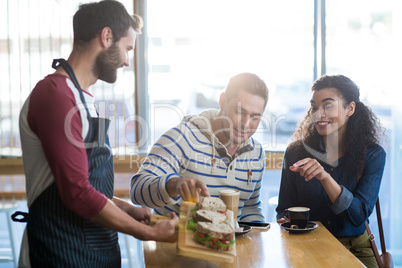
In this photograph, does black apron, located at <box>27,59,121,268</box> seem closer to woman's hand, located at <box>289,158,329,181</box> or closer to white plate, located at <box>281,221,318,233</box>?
white plate, located at <box>281,221,318,233</box>

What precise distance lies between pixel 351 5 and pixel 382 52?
0.46 meters

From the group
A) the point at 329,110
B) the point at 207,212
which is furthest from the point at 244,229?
the point at 329,110

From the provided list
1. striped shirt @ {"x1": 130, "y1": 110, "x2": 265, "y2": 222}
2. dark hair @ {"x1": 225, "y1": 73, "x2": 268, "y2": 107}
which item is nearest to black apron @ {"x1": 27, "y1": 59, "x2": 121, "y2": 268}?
striped shirt @ {"x1": 130, "y1": 110, "x2": 265, "y2": 222}

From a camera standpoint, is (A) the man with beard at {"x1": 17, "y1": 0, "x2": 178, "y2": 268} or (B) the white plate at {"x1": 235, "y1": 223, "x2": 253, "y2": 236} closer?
(A) the man with beard at {"x1": 17, "y1": 0, "x2": 178, "y2": 268}

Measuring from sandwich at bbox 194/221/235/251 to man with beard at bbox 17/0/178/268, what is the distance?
0.09 meters

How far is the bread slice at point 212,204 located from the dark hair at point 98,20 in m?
0.61

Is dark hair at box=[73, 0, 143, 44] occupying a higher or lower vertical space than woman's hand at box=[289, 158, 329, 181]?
higher

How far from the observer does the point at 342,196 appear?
205cm

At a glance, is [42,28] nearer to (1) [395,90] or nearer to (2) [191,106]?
(2) [191,106]

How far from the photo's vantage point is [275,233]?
1825mm

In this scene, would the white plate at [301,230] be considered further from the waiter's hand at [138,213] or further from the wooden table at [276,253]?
the waiter's hand at [138,213]

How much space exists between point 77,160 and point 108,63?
14.3 inches

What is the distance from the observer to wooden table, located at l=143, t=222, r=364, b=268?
149 cm

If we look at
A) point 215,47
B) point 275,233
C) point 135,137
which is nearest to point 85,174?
point 275,233
